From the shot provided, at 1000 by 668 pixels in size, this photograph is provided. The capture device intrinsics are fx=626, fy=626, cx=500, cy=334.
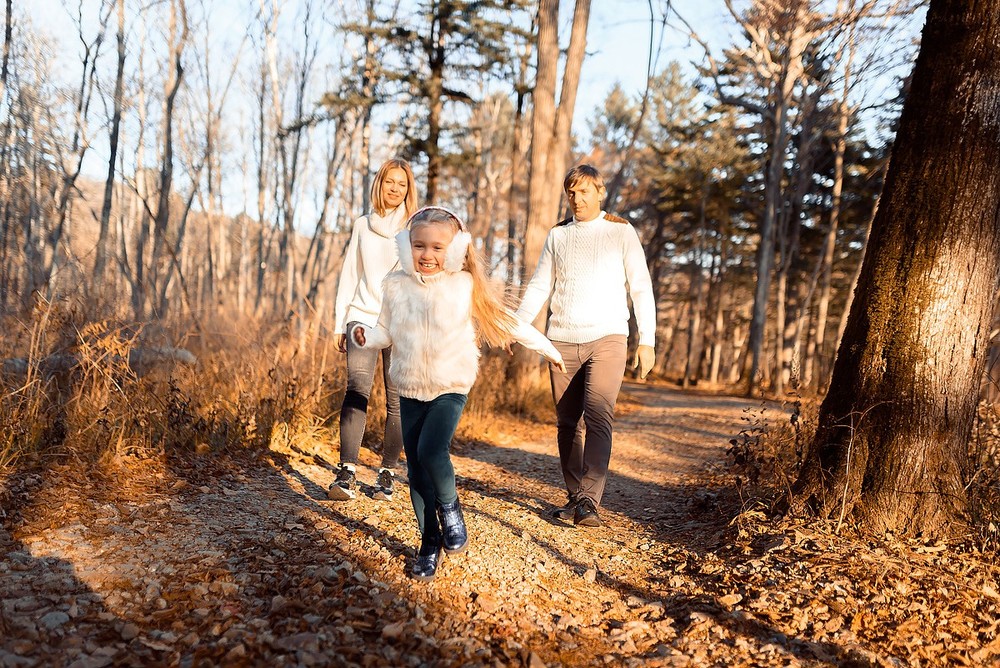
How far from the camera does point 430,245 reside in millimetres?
2795

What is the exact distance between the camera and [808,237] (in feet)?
67.1

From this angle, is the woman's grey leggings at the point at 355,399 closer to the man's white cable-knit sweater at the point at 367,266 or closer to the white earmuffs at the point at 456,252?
the man's white cable-knit sweater at the point at 367,266

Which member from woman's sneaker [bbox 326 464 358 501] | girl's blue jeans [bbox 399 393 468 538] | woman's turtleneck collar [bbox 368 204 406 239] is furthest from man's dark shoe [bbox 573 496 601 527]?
woman's turtleneck collar [bbox 368 204 406 239]

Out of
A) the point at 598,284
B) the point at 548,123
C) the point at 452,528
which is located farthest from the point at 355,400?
the point at 548,123

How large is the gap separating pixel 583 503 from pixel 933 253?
2244 millimetres

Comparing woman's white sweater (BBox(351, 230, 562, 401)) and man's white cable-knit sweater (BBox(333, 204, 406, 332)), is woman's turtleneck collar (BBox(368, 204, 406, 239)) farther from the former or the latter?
woman's white sweater (BBox(351, 230, 562, 401))

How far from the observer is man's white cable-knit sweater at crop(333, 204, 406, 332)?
3.93 metres

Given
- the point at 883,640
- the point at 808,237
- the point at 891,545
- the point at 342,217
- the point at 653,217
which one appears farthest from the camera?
the point at 342,217

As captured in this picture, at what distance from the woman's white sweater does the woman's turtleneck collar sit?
3.52 ft

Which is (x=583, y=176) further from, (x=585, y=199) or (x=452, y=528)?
(x=452, y=528)

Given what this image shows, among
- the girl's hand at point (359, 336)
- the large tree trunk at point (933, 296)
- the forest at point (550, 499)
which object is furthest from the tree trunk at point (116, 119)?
the large tree trunk at point (933, 296)

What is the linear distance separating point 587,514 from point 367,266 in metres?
2.03

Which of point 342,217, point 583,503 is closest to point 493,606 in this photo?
point 583,503

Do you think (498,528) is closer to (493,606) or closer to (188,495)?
(493,606)
